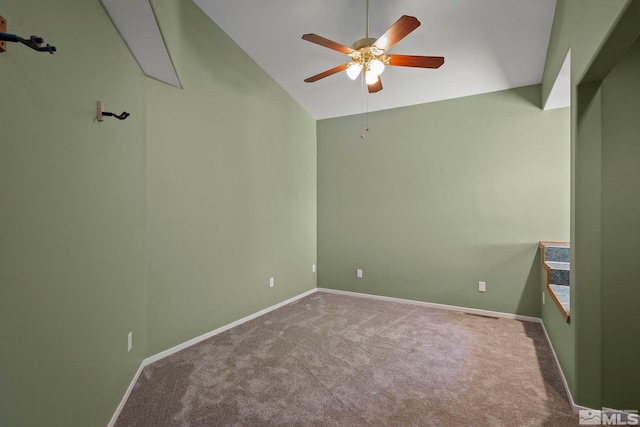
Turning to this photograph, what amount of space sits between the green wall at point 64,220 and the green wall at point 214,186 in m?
0.44

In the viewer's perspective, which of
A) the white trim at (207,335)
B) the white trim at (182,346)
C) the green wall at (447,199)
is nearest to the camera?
the white trim at (182,346)

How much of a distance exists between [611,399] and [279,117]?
410 cm

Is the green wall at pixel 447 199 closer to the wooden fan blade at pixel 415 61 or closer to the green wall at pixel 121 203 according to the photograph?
the green wall at pixel 121 203

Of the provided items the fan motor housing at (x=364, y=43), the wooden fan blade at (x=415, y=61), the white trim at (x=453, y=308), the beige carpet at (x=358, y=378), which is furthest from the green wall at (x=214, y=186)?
the wooden fan blade at (x=415, y=61)

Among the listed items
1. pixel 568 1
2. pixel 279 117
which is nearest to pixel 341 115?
pixel 279 117

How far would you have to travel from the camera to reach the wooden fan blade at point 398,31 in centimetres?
185

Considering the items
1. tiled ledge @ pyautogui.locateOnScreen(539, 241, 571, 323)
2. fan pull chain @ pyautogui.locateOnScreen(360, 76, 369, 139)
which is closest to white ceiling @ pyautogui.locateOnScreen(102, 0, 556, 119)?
fan pull chain @ pyautogui.locateOnScreen(360, 76, 369, 139)

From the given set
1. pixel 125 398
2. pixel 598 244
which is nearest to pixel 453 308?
pixel 598 244

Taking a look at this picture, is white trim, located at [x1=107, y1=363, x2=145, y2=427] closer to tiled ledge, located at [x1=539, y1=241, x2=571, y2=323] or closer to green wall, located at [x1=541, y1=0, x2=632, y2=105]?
tiled ledge, located at [x1=539, y1=241, x2=571, y2=323]

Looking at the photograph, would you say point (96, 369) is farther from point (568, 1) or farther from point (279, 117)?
point (568, 1)

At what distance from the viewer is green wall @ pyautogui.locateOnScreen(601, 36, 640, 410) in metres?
1.84

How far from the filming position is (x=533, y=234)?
3.59m

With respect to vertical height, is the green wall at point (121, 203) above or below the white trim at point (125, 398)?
above

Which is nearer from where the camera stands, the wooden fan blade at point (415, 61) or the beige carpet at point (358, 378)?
the beige carpet at point (358, 378)
